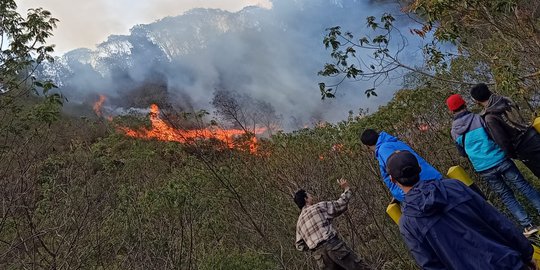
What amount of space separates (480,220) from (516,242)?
236mm

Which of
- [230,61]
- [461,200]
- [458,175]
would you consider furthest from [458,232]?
[230,61]

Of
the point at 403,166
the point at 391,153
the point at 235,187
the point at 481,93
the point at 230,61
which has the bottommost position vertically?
the point at 403,166

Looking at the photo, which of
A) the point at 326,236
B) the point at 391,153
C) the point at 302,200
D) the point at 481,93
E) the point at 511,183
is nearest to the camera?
the point at 391,153

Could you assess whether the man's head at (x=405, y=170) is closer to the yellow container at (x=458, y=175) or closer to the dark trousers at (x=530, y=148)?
the yellow container at (x=458, y=175)

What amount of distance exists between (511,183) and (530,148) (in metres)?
0.43

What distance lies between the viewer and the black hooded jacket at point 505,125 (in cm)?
378

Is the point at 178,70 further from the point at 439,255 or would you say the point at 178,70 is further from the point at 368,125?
the point at 439,255

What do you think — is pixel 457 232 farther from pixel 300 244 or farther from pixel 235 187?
pixel 235 187

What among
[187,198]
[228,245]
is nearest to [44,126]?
[187,198]

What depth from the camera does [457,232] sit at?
202 centimetres

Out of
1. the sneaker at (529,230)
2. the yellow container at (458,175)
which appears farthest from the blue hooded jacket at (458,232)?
the sneaker at (529,230)

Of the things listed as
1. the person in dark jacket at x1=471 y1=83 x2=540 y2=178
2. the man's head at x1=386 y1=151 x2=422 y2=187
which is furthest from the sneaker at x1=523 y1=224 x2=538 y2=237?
the man's head at x1=386 y1=151 x2=422 y2=187

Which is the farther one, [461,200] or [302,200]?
[302,200]

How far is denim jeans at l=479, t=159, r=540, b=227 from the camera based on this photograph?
3.96 metres
